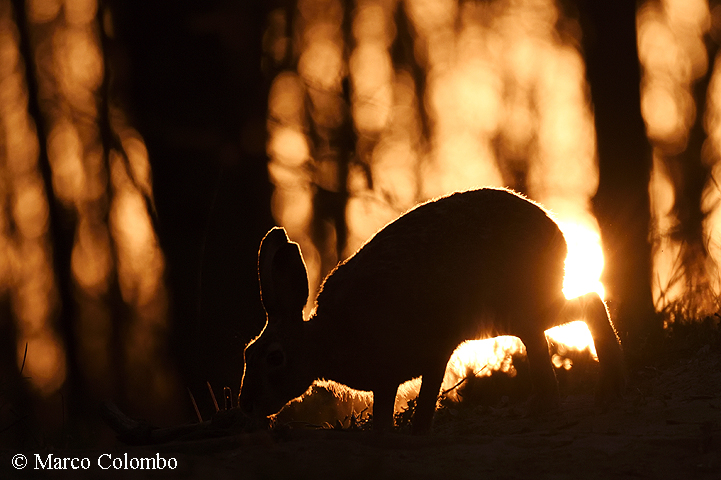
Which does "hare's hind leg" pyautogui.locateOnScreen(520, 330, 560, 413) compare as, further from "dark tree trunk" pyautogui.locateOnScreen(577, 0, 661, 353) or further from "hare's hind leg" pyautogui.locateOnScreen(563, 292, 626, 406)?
"dark tree trunk" pyautogui.locateOnScreen(577, 0, 661, 353)

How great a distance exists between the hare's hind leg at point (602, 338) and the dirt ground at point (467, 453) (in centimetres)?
51

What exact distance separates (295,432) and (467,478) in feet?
3.76

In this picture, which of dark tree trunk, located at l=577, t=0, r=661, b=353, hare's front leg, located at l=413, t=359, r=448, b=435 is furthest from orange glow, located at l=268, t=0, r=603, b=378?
hare's front leg, located at l=413, t=359, r=448, b=435

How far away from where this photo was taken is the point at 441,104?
10734mm

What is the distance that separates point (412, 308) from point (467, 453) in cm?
139

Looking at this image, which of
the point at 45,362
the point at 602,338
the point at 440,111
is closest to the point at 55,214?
the point at 45,362

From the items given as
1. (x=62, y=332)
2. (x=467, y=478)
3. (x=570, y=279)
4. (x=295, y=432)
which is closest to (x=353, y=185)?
(x=570, y=279)

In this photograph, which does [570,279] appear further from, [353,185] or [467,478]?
[353,185]

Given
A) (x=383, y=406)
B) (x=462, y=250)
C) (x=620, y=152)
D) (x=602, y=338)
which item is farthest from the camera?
(x=620, y=152)

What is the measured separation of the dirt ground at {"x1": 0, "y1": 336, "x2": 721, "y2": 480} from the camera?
11.3 feet

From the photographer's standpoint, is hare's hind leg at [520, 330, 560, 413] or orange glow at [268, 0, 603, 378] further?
orange glow at [268, 0, 603, 378]

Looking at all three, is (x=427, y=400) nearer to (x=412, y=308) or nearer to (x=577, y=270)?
(x=412, y=308)

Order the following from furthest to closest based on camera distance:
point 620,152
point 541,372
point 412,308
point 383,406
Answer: point 620,152 → point 541,372 → point 383,406 → point 412,308

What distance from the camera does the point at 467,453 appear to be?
153 inches
